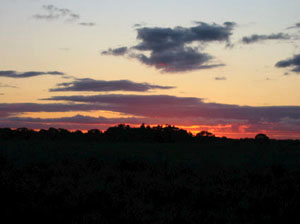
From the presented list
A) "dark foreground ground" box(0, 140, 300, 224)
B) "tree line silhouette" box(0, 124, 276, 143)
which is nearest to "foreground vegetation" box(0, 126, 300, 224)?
"dark foreground ground" box(0, 140, 300, 224)

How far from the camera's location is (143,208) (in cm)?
1192

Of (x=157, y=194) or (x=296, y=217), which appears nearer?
(x=296, y=217)

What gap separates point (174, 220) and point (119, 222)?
1.48 metres

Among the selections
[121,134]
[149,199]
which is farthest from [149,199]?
[121,134]

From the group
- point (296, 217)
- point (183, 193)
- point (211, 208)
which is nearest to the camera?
point (296, 217)

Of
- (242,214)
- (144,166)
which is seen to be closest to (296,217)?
(242,214)

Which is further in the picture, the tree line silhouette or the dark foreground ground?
the tree line silhouette

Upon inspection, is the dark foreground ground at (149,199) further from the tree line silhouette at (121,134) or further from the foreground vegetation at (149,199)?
the tree line silhouette at (121,134)

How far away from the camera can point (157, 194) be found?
46.7ft

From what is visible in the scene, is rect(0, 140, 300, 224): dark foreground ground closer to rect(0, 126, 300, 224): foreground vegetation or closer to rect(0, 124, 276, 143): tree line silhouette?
rect(0, 126, 300, 224): foreground vegetation

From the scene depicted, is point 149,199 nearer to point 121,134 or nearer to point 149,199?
point 149,199

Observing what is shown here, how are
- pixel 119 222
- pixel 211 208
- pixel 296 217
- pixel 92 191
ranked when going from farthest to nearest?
pixel 92 191 < pixel 211 208 < pixel 296 217 < pixel 119 222

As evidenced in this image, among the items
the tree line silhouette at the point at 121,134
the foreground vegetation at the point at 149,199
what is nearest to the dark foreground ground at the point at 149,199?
the foreground vegetation at the point at 149,199

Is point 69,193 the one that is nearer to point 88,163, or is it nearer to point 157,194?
point 157,194
